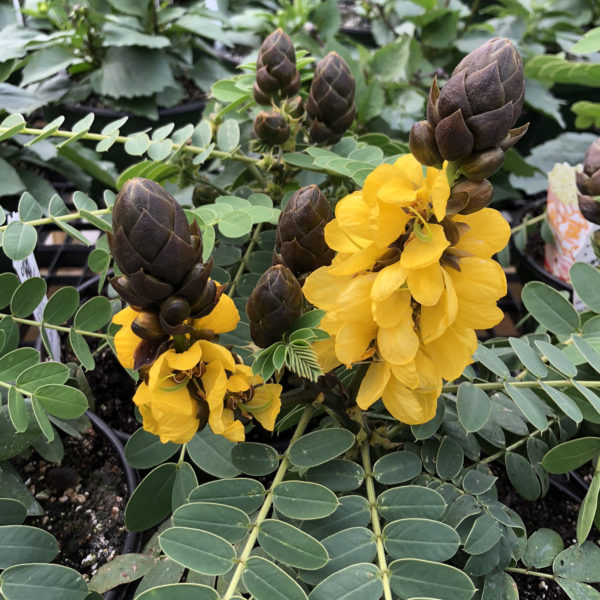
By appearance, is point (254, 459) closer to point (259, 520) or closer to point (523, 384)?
point (259, 520)

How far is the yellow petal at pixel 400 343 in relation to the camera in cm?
46

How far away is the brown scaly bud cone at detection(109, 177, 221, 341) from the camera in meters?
0.40

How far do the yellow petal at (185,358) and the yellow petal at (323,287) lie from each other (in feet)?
0.34

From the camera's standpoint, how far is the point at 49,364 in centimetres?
62

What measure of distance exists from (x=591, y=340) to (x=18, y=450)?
629 mm

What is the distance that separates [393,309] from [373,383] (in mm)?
85

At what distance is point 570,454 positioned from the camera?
2.02 feet

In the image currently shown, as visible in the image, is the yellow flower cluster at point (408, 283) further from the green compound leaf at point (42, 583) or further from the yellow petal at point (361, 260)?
the green compound leaf at point (42, 583)

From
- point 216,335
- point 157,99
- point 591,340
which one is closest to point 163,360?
point 216,335

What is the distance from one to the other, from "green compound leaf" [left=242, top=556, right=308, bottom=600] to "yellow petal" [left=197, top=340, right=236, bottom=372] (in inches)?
6.0

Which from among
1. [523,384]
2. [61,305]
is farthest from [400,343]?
[61,305]

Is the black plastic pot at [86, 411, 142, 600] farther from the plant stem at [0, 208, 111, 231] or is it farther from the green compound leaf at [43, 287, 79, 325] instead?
the plant stem at [0, 208, 111, 231]

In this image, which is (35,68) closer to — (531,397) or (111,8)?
(111,8)

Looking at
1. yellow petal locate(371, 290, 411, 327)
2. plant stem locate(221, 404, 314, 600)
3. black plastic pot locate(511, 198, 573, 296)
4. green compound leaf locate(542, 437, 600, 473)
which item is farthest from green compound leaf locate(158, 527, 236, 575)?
black plastic pot locate(511, 198, 573, 296)
